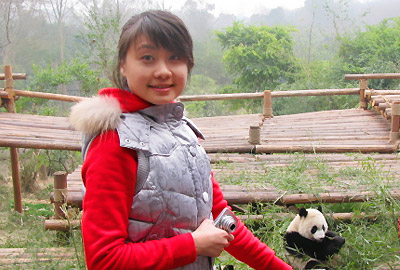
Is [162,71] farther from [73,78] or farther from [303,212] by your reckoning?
[73,78]

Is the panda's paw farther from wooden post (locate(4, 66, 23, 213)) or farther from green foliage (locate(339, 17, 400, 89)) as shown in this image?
green foliage (locate(339, 17, 400, 89))

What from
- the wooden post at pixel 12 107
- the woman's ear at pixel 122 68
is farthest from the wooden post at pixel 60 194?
the wooden post at pixel 12 107

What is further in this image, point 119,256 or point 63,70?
point 63,70

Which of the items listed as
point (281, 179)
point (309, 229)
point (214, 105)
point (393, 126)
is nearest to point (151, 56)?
point (309, 229)

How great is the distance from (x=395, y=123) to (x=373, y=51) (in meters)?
8.60

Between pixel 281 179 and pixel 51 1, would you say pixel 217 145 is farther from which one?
pixel 51 1

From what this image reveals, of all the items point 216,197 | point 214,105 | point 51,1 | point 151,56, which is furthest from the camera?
point 51,1

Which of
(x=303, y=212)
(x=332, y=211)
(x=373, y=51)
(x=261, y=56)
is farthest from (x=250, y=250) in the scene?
(x=261, y=56)

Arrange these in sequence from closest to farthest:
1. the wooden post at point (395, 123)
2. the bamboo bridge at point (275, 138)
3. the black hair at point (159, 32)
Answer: the black hair at point (159, 32) < the bamboo bridge at point (275, 138) < the wooden post at point (395, 123)

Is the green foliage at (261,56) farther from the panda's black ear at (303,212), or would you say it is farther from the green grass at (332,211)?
the panda's black ear at (303,212)

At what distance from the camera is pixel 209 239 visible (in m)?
1.16

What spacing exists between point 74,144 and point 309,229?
357cm

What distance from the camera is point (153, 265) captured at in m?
1.09

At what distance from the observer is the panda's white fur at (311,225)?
249cm
